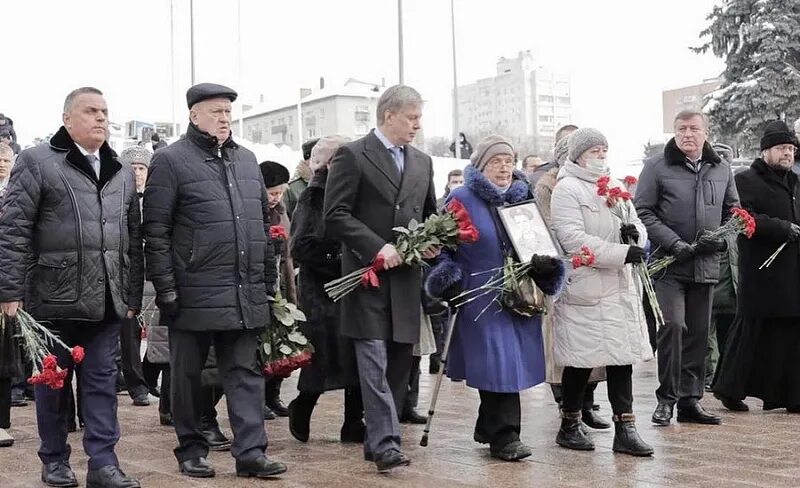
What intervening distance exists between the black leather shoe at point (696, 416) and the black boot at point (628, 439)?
1410 mm

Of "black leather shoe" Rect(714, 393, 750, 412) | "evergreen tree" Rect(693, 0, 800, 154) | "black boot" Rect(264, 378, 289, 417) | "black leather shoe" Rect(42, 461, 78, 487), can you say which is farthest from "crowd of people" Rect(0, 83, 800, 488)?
"evergreen tree" Rect(693, 0, 800, 154)

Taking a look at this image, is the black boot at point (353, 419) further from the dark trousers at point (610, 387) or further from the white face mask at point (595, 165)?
the white face mask at point (595, 165)

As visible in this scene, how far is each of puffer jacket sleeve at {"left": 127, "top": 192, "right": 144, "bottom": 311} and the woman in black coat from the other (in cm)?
131

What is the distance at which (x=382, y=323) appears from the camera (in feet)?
22.4

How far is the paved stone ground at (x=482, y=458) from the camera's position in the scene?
6.34m

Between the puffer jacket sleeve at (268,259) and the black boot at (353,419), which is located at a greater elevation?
the puffer jacket sleeve at (268,259)

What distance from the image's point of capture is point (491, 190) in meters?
7.11

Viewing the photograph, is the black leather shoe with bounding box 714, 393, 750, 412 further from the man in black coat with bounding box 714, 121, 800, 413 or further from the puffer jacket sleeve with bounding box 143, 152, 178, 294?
the puffer jacket sleeve with bounding box 143, 152, 178, 294

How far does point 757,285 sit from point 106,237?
510cm

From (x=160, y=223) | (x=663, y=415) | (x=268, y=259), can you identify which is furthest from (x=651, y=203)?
(x=160, y=223)

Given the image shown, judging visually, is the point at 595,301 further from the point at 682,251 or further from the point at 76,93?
the point at 76,93

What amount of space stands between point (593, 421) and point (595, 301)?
1360 mm

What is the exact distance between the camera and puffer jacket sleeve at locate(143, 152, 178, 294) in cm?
639

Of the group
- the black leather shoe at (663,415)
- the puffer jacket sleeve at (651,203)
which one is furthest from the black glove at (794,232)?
the black leather shoe at (663,415)
